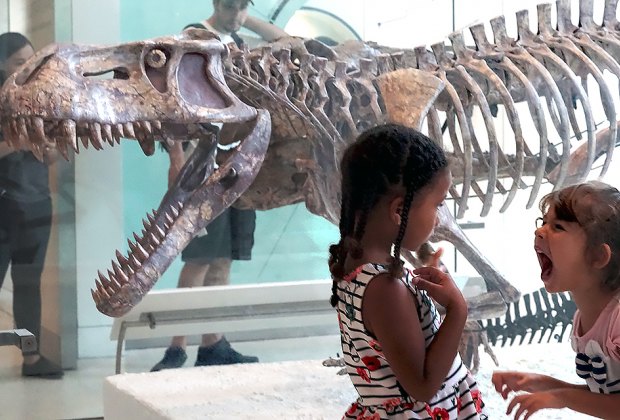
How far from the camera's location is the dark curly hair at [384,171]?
61.4 inches

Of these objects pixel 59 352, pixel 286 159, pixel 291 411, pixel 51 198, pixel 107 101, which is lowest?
pixel 59 352

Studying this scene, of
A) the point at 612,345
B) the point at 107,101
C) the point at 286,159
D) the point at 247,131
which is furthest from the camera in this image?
the point at 286,159

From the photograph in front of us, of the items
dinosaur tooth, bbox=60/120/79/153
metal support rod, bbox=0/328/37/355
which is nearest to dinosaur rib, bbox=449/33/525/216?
dinosaur tooth, bbox=60/120/79/153

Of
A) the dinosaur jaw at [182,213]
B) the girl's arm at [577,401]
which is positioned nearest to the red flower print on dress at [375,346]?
the girl's arm at [577,401]

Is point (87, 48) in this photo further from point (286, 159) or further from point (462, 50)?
point (462, 50)

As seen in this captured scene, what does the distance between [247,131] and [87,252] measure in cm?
119

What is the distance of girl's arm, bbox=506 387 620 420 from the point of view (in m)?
1.55

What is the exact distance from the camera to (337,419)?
8.52 feet

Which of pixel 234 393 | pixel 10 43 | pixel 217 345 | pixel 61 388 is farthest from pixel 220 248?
pixel 10 43

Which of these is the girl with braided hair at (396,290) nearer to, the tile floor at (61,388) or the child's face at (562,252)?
the child's face at (562,252)

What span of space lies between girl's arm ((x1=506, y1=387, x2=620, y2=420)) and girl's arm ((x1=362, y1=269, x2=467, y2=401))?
14 centimetres

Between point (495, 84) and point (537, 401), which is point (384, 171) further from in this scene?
point (495, 84)

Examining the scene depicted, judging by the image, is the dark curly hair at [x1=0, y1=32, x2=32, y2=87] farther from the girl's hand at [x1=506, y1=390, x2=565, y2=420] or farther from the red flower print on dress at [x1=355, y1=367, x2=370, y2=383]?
the girl's hand at [x1=506, y1=390, x2=565, y2=420]

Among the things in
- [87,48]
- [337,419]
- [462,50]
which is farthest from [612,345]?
[462,50]
